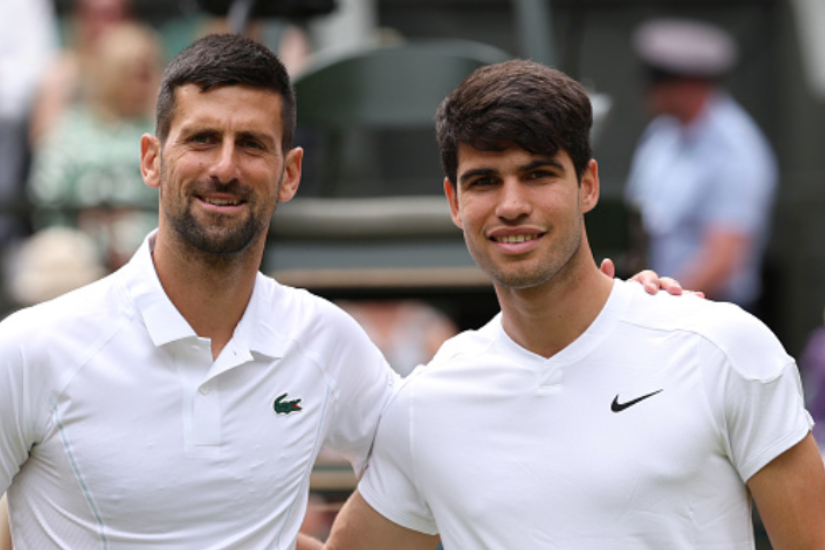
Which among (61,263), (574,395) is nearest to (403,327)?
(61,263)

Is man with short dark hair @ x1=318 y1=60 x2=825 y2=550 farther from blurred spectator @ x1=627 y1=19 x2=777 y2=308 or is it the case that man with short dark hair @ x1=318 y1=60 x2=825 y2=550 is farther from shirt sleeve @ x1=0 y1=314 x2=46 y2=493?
blurred spectator @ x1=627 y1=19 x2=777 y2=308

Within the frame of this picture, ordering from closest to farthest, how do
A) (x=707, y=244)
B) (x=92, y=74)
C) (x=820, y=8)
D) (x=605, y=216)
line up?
(x=605, y=216) < (x=707, y=244) < (x=92, y=74) < (x=820, y=8)

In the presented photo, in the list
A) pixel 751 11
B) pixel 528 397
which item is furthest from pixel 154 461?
pixel 751 11

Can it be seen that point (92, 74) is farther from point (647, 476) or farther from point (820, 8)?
point (647, 476)

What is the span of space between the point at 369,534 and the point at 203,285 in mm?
704

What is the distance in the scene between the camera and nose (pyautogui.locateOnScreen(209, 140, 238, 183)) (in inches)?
124

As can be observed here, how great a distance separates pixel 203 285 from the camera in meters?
3.28

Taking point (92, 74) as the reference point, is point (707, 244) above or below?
below

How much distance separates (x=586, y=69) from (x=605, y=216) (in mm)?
3946

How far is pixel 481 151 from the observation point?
10.6 feet

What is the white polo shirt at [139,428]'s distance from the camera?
3.09 m

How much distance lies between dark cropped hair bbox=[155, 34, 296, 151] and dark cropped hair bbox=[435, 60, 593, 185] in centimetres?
36

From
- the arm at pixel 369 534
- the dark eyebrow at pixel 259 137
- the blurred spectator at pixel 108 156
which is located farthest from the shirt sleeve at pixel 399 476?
the blurred spectator at pixel 108 156

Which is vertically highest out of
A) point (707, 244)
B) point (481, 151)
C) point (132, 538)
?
point (481, 151)
